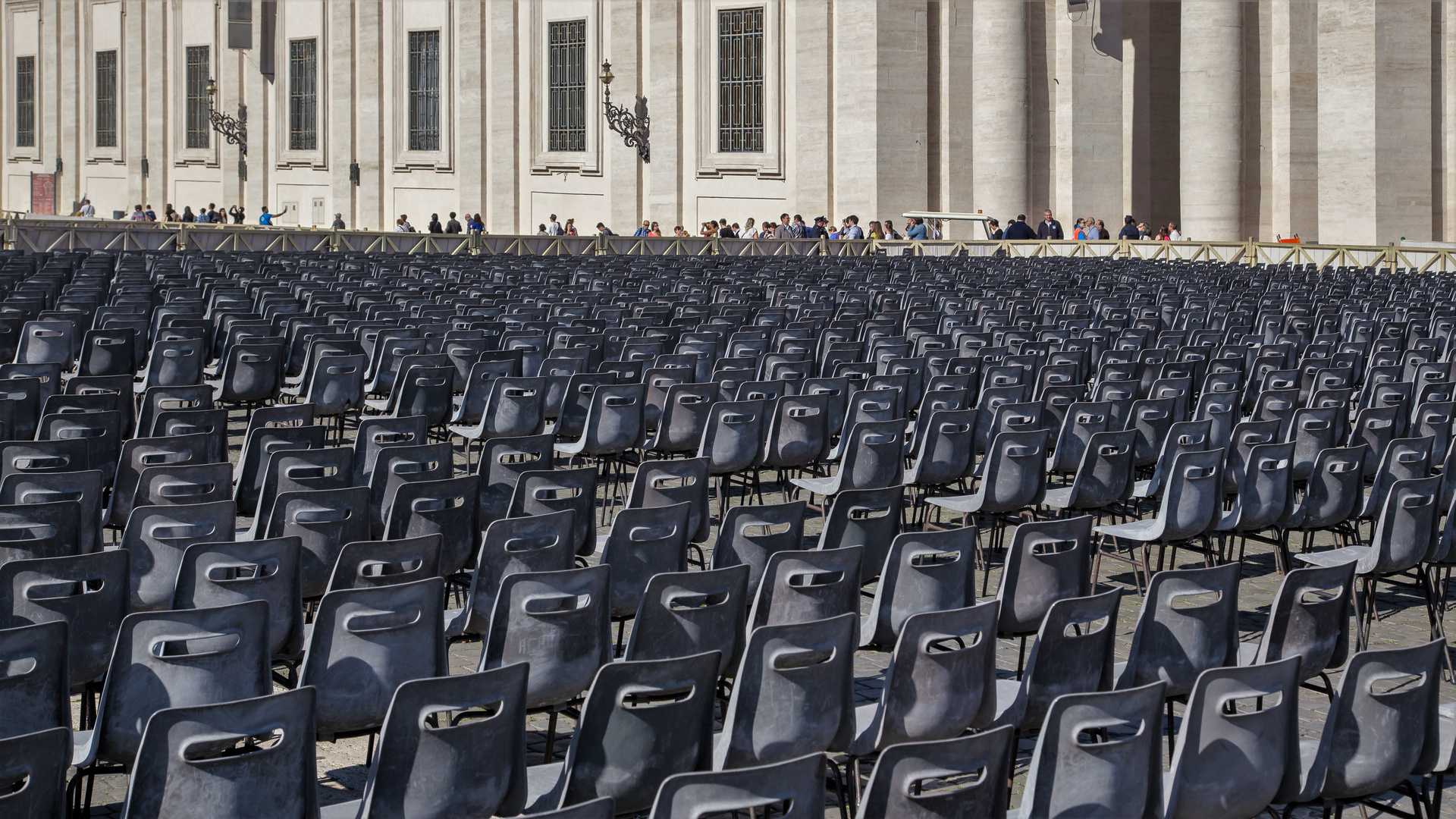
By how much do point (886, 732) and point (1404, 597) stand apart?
5674 millimetres

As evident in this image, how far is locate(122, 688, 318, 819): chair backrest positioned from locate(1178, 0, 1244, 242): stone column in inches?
1431

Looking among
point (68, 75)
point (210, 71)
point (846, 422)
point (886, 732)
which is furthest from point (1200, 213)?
point (68, 75)

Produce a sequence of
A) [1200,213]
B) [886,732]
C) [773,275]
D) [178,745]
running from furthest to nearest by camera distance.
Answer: [1200,213]
[773,275]
[886,732]
[178,745]

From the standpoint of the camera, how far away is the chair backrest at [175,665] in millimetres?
5062

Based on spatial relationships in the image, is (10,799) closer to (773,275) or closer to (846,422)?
(846,422)

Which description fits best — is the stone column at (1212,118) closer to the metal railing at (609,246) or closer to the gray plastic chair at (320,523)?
the metal railing at (609,246)

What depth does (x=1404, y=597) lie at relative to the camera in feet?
32.7

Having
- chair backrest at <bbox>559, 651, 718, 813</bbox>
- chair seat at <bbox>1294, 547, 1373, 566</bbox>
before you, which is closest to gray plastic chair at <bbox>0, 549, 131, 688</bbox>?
chair backrest at <bbox>559, 651, 718, 813</bbox>

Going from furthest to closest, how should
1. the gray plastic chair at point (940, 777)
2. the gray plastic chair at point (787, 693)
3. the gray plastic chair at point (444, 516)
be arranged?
the gray plastic chair at point (444, 516) → the gray plastic chair at point (787, 693) → the gray plastic chair at point (940, 777)

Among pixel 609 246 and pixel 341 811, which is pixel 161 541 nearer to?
pixel 341 811

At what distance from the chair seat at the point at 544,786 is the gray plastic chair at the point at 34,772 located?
138cm

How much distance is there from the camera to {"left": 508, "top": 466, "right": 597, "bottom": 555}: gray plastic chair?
25.8 ft

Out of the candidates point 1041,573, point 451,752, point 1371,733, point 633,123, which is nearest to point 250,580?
point 451,752

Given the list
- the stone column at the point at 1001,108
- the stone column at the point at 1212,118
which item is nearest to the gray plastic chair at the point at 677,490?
the stone column at the point at 1212,118
